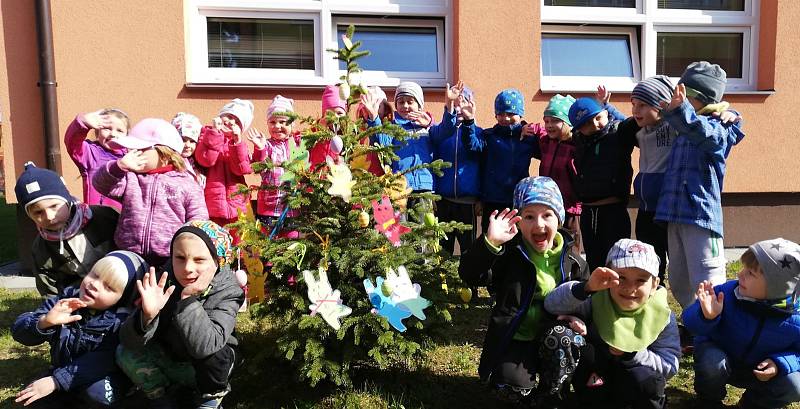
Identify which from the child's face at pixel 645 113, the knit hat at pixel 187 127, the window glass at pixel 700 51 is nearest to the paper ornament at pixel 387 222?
the child's face at pixel 645 113

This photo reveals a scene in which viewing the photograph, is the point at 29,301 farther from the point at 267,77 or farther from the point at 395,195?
the point at 395,195

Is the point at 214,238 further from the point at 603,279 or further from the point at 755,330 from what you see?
the point at 755,330

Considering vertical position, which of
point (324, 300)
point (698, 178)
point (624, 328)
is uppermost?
point (698, 178)

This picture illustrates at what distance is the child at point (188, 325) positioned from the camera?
2307 mm

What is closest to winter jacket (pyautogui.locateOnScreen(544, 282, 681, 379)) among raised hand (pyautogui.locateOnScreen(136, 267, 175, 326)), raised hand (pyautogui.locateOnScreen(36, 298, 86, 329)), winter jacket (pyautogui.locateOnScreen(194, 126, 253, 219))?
raised hand (pyautogui.locateOnScreen(136, 267, 175, 326))

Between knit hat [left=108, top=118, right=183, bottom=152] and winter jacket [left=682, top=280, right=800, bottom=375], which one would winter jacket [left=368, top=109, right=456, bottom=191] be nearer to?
knit hat [left=108, top=118, right=183, bottom=152]

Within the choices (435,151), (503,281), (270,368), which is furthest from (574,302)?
(435,151)

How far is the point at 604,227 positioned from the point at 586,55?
120 inches

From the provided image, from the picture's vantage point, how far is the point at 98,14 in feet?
16.6

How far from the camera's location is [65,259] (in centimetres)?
283

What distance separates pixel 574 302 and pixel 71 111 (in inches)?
194

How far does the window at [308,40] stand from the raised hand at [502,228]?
3461mm

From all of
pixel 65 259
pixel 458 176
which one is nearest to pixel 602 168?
pixel 458 176

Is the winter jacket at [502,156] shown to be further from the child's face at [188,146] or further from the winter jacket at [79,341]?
the winter jacket at [79,341]
